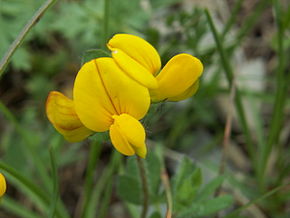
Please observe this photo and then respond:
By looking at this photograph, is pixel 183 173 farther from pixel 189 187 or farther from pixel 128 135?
pixel 128 135

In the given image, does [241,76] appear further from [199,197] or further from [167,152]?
[199,197]

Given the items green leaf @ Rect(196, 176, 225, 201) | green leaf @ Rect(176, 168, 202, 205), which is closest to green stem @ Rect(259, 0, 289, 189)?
green leaf @ Rect(196, 176, 225, 201)

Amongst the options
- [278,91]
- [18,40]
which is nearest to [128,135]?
[18,40]

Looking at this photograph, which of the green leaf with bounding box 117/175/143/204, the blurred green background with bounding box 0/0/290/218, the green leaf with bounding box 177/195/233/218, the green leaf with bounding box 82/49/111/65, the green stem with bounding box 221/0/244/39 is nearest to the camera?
the green leaf with bounding box 82/49/111/65

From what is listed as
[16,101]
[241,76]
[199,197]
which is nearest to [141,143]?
[199,197]

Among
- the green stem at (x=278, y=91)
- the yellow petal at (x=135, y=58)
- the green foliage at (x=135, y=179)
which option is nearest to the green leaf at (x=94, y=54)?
the yellow petal at (x=135, y=58)

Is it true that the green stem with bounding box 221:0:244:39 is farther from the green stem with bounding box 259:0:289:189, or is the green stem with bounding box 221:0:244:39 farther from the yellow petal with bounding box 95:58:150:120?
the yellow petal with bounding box 95:58:150:120
